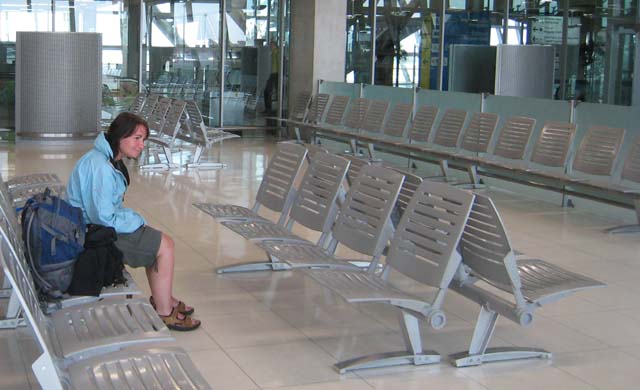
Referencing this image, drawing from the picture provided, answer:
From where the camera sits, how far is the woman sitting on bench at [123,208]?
4672 millimetres

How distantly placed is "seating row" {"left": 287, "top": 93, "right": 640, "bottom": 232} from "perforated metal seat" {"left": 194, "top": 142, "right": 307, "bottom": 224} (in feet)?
10.3

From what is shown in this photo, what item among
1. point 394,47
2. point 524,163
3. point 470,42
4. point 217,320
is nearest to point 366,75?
point 394,47

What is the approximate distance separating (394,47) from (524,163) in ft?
23.9

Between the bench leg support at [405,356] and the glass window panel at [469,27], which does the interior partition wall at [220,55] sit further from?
the bench leg support at [405,356]

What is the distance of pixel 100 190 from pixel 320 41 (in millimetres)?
11584

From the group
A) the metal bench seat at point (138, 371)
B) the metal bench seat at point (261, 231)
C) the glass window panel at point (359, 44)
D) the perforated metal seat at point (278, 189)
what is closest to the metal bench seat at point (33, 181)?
the perforated metal seat at point (278, 189)

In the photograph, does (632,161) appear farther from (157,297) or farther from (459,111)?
(157,297)

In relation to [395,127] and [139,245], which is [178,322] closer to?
[139,245]

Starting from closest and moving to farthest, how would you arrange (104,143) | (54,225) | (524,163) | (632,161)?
(54,225), (104,143), (632,161), (524,163)

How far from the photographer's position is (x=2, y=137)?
14773mm

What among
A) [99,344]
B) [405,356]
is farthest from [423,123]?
[99,344]

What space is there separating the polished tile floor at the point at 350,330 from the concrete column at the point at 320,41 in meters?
8.14

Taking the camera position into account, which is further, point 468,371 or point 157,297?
point 157,297

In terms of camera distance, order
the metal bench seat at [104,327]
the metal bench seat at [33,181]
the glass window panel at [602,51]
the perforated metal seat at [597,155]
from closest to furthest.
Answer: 1. the metal bench seat at [104,327]
2. the metal bench seat at [33,181]
3. the perforated metal seat at [597,155]
4. the glass window panel at [602,51]
